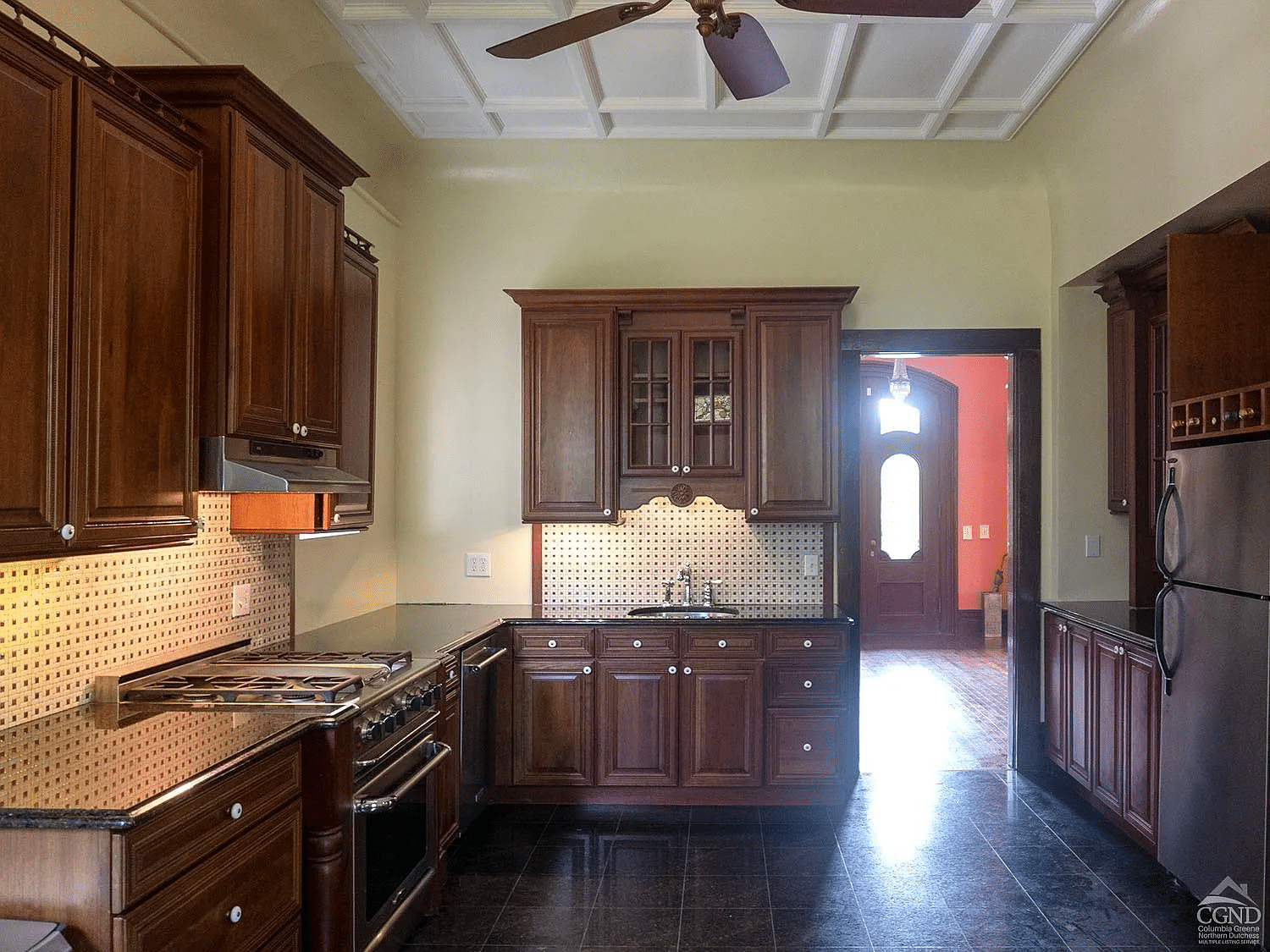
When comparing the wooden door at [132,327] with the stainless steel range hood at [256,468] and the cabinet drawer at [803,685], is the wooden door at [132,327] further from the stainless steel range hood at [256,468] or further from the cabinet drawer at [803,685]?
the cabinet drawer at [803,685]

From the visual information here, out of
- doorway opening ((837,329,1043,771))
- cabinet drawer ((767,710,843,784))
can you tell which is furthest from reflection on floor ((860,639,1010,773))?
cabinet drawer ((767,710,843,784))

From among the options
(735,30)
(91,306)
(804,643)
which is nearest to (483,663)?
(804,643)

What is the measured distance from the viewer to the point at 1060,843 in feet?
12.6

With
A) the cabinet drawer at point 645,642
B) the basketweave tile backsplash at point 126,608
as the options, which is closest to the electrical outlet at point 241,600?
the basketweave tile backsplash at point 126,608

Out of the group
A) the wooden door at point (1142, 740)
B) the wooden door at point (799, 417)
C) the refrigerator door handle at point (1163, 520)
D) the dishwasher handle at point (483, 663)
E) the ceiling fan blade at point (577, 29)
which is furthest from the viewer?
the wooden door at point (799, 417)

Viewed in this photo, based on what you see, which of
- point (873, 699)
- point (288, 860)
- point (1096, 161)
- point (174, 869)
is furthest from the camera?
point (873, 699)

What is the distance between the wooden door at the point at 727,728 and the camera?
4.22m

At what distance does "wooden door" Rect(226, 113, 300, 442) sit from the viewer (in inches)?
98.3

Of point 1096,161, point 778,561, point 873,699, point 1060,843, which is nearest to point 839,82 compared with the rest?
point 1096,161

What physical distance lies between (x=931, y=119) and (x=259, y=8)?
3.01 meters

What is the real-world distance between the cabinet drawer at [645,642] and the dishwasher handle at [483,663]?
536 mm

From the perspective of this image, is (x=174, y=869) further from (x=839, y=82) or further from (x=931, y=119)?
(x=931, y=119)

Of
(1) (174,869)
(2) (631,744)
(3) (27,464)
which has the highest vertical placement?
(3) (27,464)

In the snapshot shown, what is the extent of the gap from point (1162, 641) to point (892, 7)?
97.4 inches
